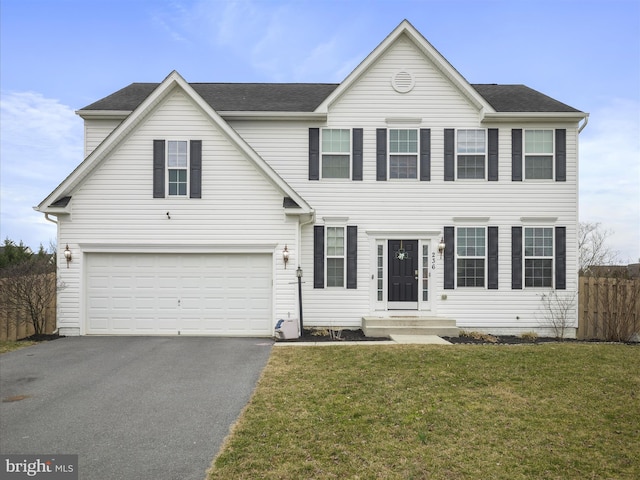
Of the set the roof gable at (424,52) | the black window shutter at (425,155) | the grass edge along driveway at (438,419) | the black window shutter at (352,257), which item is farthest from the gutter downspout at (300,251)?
the black window shutter at (425,155)

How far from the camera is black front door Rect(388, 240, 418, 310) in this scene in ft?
40.4

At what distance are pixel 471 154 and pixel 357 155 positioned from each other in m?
3.54

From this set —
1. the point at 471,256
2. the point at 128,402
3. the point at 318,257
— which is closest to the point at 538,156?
the point at 471,256

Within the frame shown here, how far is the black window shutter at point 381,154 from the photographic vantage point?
40.8 ft

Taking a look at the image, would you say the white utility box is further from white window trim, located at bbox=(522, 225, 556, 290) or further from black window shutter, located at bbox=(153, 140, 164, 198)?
white window trim, located at bbox=(522, 225, 556, 290)

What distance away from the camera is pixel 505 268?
488 inches

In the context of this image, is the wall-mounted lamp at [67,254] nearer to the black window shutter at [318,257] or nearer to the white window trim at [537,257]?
the black window shutter at [318,257]

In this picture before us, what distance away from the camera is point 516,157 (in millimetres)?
12461

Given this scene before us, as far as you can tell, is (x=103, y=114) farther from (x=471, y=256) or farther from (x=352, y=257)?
(x=471, y=256)

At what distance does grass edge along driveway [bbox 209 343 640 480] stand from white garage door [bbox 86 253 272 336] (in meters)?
3.16

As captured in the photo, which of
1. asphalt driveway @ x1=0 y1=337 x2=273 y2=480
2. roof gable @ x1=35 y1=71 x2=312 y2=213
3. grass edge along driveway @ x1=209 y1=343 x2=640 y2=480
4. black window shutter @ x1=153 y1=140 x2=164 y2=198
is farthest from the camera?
black window shutter @ x1=153 y1=140 x2=164 y2=198

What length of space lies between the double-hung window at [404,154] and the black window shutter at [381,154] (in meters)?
0.19

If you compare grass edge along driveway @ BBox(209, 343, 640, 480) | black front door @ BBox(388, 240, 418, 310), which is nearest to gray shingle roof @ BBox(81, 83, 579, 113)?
black front door @ BBox(388, 240, 418, 310)

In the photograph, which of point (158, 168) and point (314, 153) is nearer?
point (158, 168)
